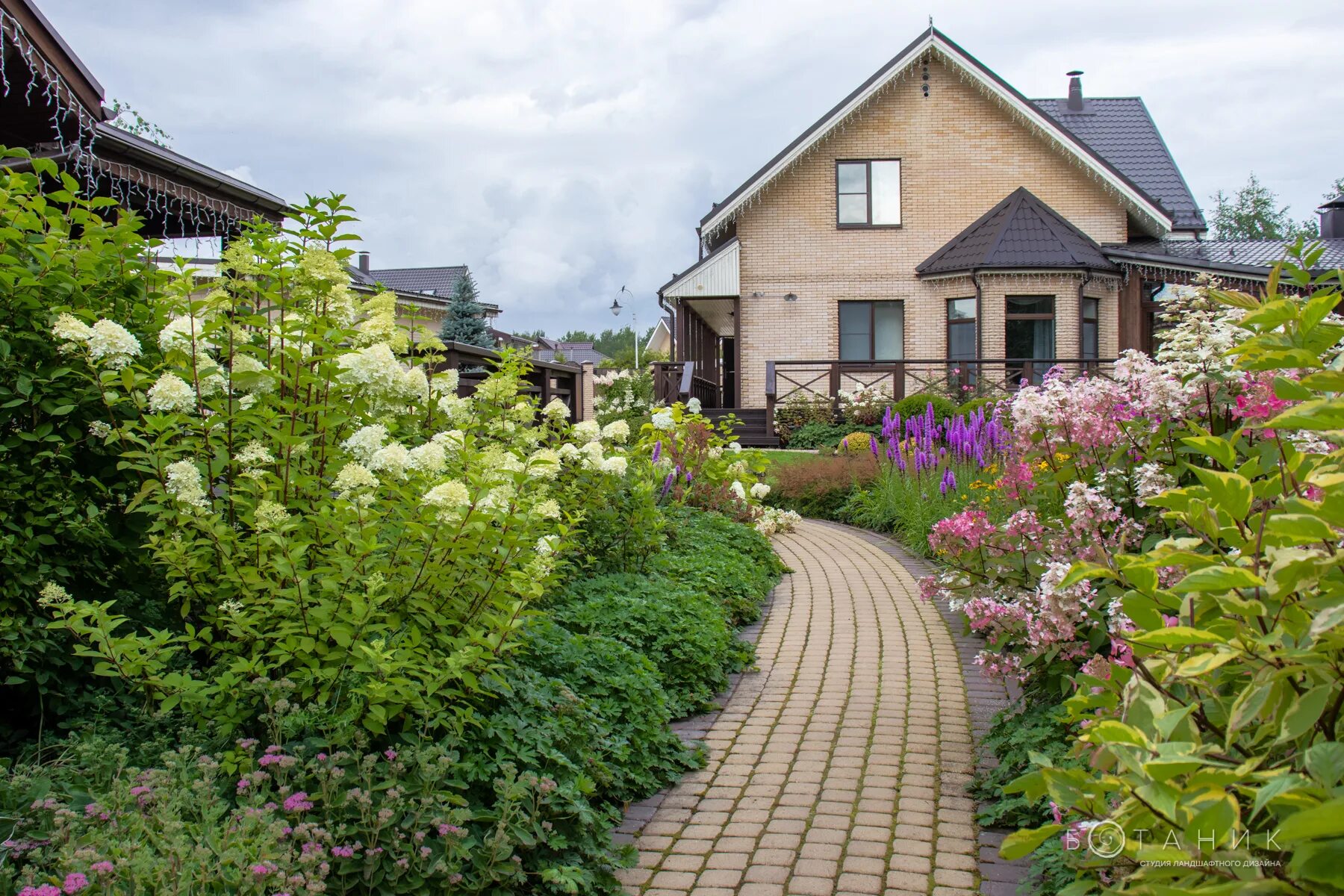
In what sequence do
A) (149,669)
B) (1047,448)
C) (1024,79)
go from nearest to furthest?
(149,669) < (1047,448) < (1024,79)

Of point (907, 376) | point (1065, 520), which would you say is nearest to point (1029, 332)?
point (907, 376)

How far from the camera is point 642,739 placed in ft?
13.5

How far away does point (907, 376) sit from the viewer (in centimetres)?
2106

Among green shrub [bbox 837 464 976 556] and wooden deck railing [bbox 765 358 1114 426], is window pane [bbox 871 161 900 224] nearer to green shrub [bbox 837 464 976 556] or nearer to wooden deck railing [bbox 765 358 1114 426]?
wooden deck railing [bbox 765 358 1114 426]

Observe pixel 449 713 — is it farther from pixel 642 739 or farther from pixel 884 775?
pixel 884 775

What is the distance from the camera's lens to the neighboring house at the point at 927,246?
20.5 meters

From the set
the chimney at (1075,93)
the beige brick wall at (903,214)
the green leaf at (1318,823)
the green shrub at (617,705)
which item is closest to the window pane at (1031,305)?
the beige brick wall at (903,214)

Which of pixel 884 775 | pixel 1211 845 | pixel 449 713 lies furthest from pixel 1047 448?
pixel 1211 845

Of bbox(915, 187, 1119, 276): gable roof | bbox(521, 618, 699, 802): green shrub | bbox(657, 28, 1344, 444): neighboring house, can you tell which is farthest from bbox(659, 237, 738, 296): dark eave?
bbox(521, 618, 699, 802): green shrub

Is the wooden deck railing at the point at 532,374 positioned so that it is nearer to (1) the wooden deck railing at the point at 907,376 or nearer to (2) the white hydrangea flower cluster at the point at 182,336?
(2) the white hydrangea flower cluster at the point at 182,336

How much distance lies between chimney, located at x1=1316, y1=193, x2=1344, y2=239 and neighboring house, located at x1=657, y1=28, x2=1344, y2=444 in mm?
2269

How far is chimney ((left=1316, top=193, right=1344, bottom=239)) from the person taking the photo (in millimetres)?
23319

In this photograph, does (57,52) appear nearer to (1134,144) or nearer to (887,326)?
(887,326)

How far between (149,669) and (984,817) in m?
2.92
